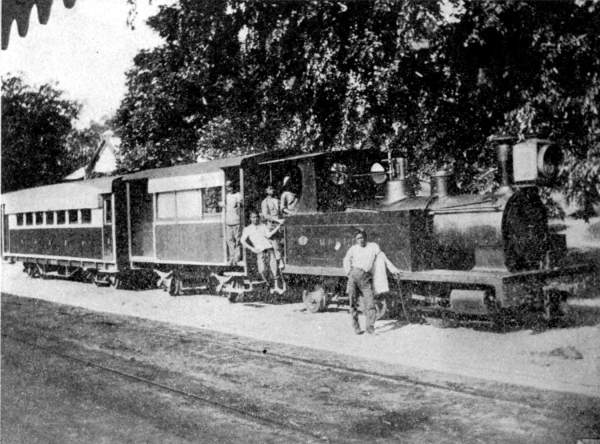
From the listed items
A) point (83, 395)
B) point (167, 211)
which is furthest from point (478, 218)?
point (167, 211)

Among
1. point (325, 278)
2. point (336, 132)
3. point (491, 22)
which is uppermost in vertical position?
point (491, 22)

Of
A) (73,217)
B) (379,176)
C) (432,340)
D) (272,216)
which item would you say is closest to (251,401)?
(432,340)

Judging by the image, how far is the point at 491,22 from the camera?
377 inches

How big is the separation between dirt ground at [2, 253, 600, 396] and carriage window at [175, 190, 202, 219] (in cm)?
194

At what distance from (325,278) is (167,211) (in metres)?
5.37

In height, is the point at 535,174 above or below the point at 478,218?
above

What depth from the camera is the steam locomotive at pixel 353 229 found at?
8328 mm

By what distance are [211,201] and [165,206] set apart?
5.16ft

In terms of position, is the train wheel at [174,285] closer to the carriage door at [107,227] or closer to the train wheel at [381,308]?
the carriage door at [107,227]

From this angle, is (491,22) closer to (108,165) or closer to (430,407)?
(430,407)

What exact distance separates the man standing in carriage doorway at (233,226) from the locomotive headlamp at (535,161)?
566 cm

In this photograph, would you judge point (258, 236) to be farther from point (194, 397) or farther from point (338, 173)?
point (194, 397)

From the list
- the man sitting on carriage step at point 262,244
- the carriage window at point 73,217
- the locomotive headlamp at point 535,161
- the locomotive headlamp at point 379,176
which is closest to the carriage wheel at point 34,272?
the carriage window at point 73,217

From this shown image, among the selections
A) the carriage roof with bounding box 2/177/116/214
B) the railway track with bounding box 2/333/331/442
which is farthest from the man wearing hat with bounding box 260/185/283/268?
the carriage roof with bounding box 2/177/116/214
